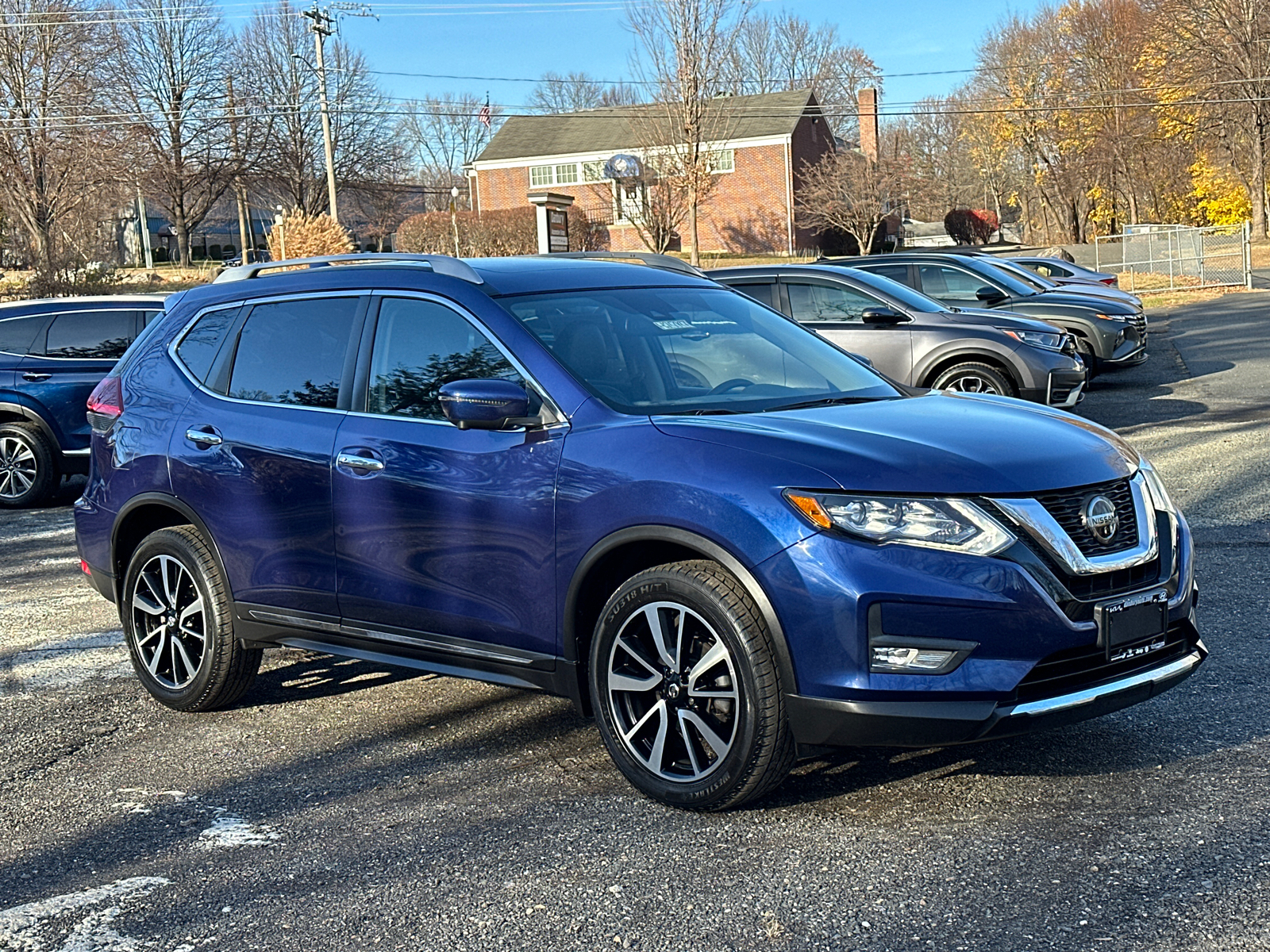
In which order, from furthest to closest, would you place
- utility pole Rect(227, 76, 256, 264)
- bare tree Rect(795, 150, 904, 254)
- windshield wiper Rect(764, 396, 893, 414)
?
utility pole Rect(227, 76, 256, 264) < bare tree Rect(795, 150, 904, 254) < windshield wiper Rect(764, 396, 893, 414)

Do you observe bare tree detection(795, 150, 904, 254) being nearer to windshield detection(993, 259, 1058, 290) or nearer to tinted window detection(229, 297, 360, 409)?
windshield detection(993, 259, 1058, 290)

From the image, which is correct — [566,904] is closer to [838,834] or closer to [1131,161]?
[838,834]

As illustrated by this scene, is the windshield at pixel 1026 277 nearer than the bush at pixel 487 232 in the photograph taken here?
Yes

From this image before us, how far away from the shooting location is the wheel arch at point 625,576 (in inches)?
154

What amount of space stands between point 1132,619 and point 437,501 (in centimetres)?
236

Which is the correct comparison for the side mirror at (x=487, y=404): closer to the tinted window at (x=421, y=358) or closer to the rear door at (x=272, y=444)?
the tinted window at (x=421, y=358)

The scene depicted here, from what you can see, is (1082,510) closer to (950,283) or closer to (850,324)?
(850,324)

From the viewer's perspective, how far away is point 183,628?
5.70 metres

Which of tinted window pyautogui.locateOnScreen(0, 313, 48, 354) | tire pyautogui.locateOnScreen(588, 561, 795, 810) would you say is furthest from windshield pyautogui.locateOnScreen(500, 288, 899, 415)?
tinted window pyautogui.locateOnScreen(0, 313, 48, 354)

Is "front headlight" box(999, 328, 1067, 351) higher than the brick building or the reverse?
the reverse

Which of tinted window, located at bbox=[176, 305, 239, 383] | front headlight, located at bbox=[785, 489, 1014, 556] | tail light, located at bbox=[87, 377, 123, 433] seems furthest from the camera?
tail light, located at bbox=[87, 377, 123, 433]

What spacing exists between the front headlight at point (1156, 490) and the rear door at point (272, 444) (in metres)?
2.95

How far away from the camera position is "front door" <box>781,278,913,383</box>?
42.0 ft

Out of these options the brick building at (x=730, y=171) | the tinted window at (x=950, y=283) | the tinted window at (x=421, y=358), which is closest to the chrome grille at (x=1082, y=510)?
the tinted window at (x=421, y=358)
